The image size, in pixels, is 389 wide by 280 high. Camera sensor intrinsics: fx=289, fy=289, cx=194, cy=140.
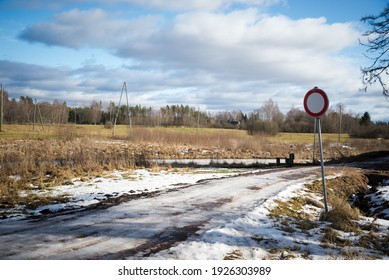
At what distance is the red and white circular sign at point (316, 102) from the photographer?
729 cm

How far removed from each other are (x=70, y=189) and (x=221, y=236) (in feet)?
21.1

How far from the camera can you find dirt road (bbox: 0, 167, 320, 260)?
4.66 meters

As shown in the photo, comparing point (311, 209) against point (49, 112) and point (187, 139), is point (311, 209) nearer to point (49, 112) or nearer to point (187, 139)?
point (187, 139)

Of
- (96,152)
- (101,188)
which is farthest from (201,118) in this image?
(101,188)

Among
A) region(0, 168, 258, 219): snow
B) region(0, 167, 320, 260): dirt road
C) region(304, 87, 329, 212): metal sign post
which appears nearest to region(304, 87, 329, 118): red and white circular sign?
region(304, 87, 329, 212): metal sign post

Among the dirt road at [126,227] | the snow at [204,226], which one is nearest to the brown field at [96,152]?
the snow at [204,226]

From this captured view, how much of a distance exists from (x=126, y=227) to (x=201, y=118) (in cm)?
12018

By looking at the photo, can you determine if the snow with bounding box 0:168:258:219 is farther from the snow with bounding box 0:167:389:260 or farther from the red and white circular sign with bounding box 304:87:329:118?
the red and white circular sign with bounding box 304:87:329:118

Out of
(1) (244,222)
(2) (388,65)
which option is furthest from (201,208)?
(2) (388,65)

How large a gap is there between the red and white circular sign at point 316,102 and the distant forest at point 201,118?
3416cm

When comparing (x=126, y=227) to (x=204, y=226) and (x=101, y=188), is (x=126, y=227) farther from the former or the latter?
(x=101, y=188)

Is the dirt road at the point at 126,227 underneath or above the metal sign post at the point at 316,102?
underneath

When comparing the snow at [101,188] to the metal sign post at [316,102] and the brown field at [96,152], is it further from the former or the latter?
the metal sign post at [316,102]
